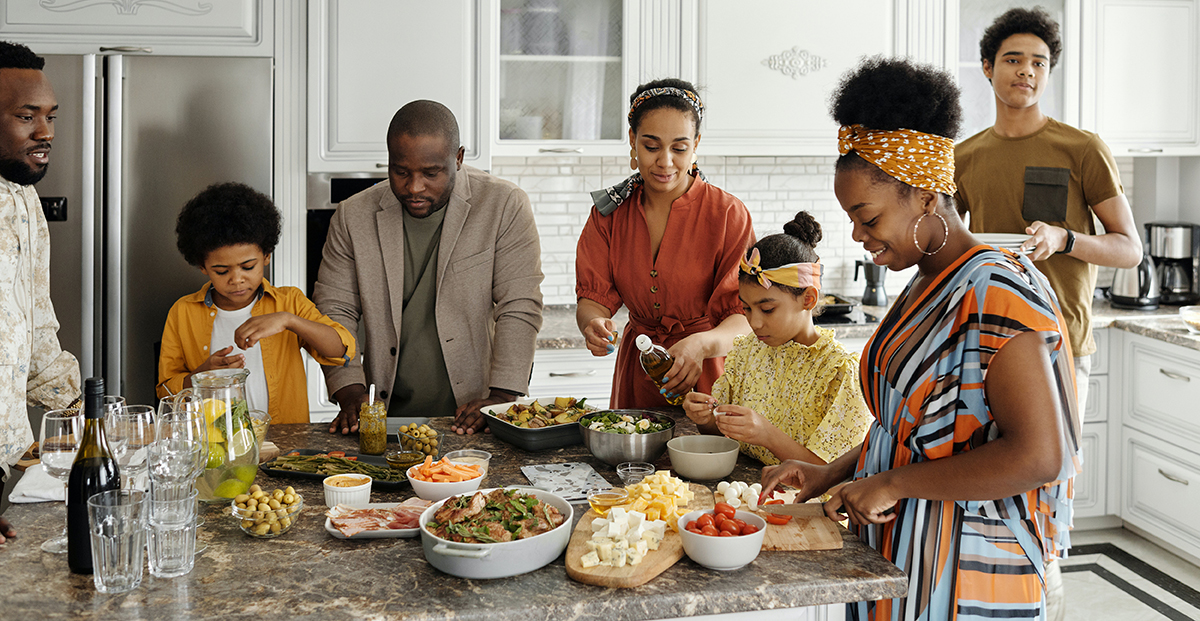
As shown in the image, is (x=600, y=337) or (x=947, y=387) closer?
(x=947, y=387)

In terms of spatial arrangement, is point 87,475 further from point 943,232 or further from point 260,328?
point 943,232

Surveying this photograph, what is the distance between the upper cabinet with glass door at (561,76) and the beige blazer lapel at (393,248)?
1199mm

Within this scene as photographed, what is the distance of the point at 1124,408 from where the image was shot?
3.83 meters

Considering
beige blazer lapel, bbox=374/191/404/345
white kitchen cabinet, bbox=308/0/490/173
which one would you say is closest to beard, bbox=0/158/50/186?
beige blazer lapel, bbox=374/191/404/345

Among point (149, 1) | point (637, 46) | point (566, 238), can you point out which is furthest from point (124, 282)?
point (637, 46)

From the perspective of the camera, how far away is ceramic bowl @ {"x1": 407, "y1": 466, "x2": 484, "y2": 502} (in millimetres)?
1655

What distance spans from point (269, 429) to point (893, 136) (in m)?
1.55

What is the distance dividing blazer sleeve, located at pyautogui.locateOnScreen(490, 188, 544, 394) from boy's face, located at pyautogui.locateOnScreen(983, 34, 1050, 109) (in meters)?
1.55

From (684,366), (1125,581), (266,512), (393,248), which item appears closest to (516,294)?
(393,248)

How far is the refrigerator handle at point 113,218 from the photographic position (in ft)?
10.5

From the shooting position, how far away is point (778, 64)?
3.86 meters

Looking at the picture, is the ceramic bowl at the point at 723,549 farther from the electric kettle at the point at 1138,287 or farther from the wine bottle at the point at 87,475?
the electric kettle at the point at 1138,287

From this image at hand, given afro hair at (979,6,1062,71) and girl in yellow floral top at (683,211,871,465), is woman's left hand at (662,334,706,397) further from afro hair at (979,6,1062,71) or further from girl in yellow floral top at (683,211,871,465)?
afro hair at (979,6,1062,71)

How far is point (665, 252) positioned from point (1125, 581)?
2317 mm
